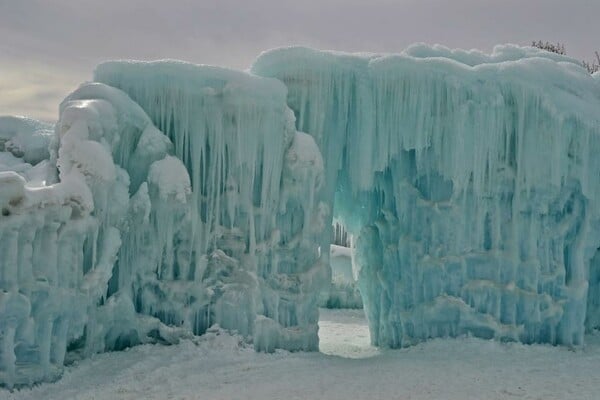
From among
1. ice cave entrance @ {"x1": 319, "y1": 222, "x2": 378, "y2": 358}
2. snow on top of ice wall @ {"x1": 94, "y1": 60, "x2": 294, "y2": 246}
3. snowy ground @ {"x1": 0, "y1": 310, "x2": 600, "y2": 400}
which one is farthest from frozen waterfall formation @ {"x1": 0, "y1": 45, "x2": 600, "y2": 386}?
ice cave entrance @ {"x1": 319, "y1": 222, "x2": 378, "y2": 358}

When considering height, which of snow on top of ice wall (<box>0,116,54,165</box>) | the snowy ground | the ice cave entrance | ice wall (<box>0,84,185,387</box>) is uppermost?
snow on top of ice wall (<box>0,116,54,165</box>)

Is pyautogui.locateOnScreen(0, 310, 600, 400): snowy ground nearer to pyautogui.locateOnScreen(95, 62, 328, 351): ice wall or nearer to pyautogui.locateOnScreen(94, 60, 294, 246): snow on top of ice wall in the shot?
pyautogui.locateOnScreen(95, 62, 328, 351): ice wall

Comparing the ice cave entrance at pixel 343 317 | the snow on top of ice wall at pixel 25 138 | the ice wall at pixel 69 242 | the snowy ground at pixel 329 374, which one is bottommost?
the ice cave entrance at pixel 343 317

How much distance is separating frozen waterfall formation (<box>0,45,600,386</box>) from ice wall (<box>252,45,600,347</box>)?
4 cm

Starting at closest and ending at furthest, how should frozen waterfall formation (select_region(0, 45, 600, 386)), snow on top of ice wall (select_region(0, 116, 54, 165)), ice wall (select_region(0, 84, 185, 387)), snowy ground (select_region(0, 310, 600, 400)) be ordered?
ice wall (select_region(0, 84, 185, 387)), snowy ground (select_region(0, 310, 600, 400)), frozen waterfall formation (select_region(0, 45, 600, 386)), snow on top of ice wall (select_region(0, 116, 54, 165))

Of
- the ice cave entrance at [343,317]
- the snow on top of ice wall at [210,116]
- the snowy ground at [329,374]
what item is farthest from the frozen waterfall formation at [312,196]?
the ice cave entrance at [343,317]

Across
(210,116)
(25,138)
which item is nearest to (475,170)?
(210,116)

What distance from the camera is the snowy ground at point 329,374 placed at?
35.8 feet

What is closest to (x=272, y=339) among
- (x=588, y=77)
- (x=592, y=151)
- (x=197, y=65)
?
(x=197, y=65)

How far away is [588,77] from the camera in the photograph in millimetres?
16438

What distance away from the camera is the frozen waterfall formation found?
38.6 feet

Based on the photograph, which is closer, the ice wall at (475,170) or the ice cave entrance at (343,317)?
the ice wall at (475,170)

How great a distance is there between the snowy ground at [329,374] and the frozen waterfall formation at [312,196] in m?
0.52

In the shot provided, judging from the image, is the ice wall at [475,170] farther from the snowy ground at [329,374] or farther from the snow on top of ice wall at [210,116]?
the snow on top of ice wall at [210,116]
